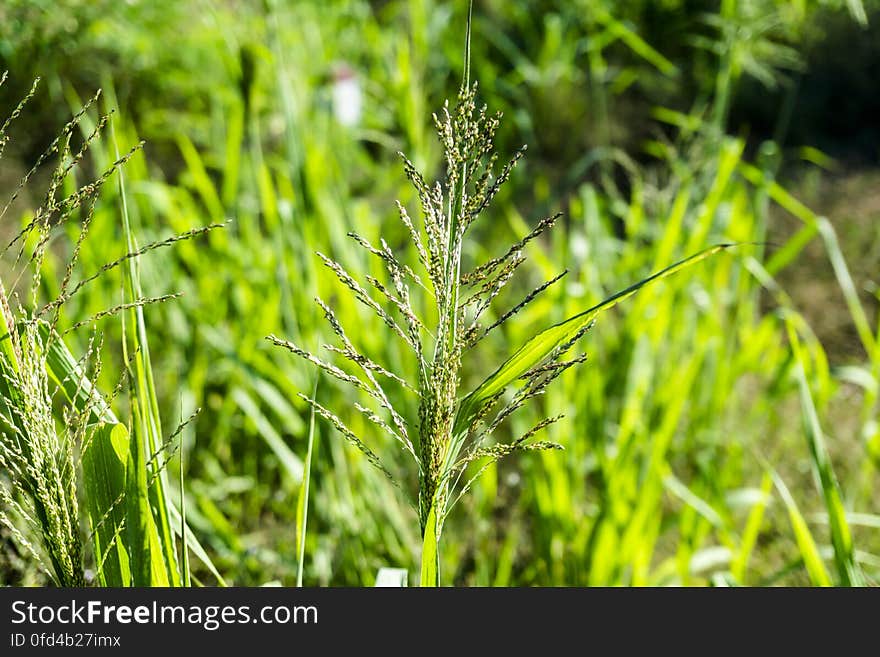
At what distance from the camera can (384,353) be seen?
1.43 metres

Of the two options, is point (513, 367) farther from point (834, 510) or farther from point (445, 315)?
point (834, 510)

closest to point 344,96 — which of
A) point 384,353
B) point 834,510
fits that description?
point 384,353

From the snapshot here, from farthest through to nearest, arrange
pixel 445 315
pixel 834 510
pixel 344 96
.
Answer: pixel 344 96 < pixel 834 510 < pixel 445 315

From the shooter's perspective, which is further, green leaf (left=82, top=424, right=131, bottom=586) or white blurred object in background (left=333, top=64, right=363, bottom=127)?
white blurred object in background (left=333, top=64, right=363, bottom=127)

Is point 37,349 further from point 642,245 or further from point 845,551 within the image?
point 642,245

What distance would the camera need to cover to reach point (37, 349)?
0.61 meters

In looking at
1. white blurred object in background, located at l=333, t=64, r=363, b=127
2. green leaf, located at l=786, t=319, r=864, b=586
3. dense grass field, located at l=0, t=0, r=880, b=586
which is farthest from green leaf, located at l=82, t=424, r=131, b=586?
white blurred object in background, located at l=333, t=64, r=363, b=127

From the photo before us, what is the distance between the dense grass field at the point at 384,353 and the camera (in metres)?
0.65

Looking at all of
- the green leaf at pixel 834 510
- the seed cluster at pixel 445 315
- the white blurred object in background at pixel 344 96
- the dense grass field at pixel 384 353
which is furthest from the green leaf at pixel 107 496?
the white blurred object in background at pixel 344 96

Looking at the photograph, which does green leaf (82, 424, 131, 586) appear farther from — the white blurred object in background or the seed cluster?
the white blurred object in background

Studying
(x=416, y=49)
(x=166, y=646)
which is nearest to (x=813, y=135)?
(x=416, y=49)

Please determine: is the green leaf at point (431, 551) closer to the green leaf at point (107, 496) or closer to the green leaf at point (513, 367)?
the green leaf at point (513, 367)

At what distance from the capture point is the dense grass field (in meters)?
0.65

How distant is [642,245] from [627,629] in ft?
7.35
